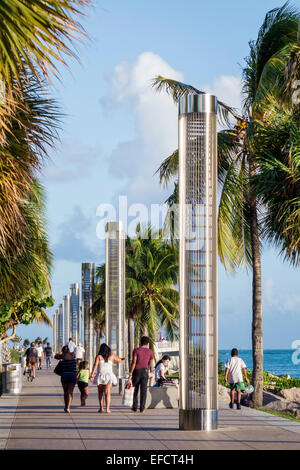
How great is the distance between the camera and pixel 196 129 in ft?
48.3

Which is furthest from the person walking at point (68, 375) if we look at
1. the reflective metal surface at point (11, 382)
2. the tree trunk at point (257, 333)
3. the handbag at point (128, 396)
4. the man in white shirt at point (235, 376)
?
the reflective metal surface at point (11, 382)

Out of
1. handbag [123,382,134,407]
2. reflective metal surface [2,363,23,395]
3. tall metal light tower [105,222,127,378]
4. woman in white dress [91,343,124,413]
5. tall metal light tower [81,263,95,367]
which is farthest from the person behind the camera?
tall metal light tower [81,263,95,367]

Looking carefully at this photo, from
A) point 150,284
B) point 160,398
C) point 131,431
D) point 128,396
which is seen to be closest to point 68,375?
point 128,396

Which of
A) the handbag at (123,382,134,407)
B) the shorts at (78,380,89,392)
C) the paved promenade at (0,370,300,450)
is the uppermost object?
the shorts at (78,380,89,392)

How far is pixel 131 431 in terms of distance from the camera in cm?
1392

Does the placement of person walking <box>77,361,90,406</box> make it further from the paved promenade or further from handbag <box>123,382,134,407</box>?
handbag <box>123,382,134,407</box>

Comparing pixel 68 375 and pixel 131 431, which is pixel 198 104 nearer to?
pixel 131 431

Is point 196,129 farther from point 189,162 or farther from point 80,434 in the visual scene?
point 80,434

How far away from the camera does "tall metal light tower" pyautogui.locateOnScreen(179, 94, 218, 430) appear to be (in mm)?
13930

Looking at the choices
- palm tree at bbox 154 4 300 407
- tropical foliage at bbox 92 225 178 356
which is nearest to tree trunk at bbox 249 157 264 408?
palm tree at bbox 154 4 300 407

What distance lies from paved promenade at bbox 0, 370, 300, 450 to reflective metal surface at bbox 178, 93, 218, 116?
5.74 meters

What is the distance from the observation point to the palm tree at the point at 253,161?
21203 mm

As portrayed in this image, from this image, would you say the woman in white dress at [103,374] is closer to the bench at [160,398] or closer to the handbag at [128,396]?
the handbag at [128,396]

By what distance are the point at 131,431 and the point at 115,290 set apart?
1664cm
